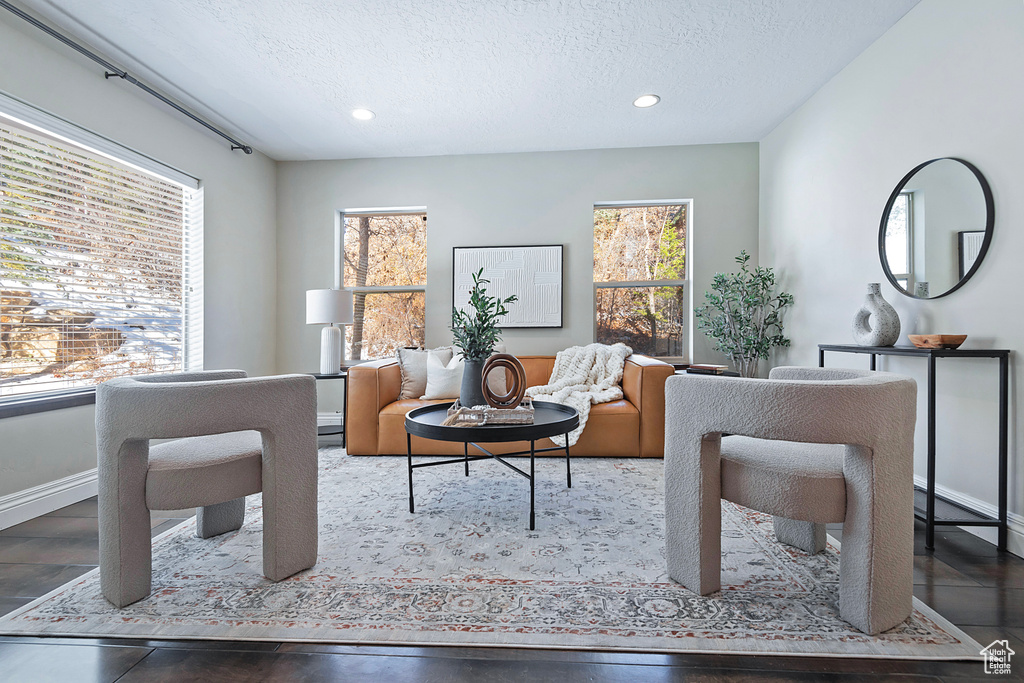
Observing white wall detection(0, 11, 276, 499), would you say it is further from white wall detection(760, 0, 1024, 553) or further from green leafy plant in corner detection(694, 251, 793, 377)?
white wall detection(760, 0, 1024, 553)

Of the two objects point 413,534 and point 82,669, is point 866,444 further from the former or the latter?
point 82,669

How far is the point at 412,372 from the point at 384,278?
1278mm

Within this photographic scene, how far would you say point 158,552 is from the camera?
6.05ft

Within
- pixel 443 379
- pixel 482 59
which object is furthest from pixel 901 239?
pixel 443 379

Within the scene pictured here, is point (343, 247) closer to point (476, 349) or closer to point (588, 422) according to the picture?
point (476, 349)

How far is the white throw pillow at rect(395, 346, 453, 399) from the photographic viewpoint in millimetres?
3537

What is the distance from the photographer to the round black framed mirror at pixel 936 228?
2047mm

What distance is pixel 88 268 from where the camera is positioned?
8.68ft

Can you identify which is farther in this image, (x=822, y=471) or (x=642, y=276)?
(x=642, y=276)

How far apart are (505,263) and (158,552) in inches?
122

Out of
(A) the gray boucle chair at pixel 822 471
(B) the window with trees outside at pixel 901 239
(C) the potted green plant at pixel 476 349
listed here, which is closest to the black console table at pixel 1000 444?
(B) the window with trees outside at pixel 901 239

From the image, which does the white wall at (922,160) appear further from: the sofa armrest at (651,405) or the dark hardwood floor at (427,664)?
the sofa armrest at (651,405)

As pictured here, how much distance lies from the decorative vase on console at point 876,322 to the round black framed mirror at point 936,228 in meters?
0.16

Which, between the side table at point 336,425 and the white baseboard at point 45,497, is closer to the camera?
the white baseboard at point 45,497
